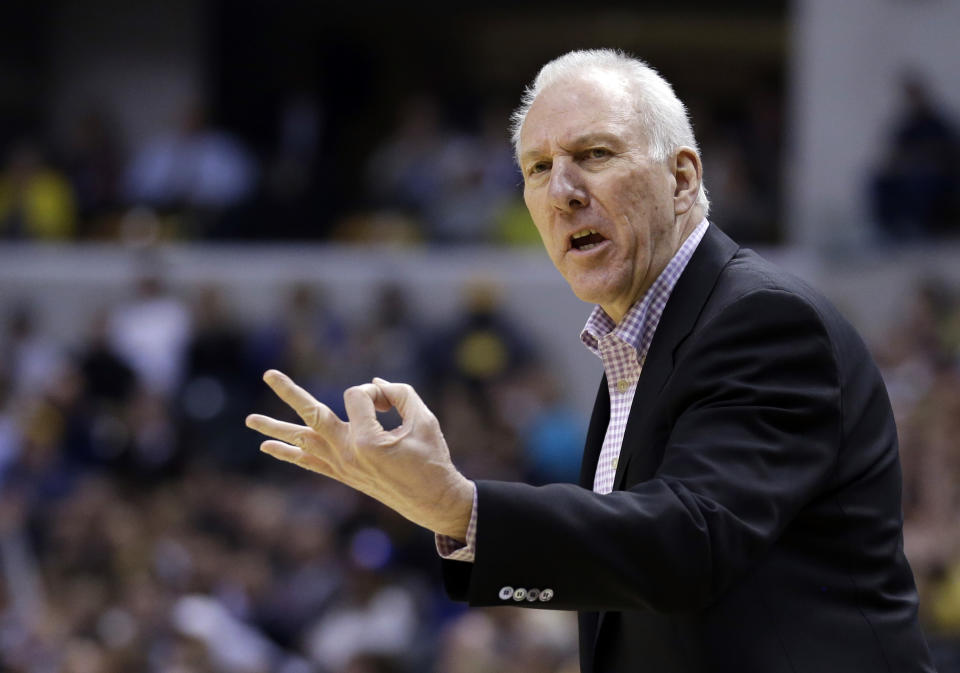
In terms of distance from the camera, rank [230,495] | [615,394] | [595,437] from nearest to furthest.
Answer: [615,394] → [595,437] → [230,495]

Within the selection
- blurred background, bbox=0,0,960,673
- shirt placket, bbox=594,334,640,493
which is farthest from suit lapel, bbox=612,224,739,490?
blurred background, bbox=0,0,960,673

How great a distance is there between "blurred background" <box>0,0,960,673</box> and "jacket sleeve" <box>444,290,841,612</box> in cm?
365

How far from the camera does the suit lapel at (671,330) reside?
7.53ft

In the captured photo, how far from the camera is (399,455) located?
6.40 ft

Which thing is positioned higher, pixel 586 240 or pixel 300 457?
pixel 586 240

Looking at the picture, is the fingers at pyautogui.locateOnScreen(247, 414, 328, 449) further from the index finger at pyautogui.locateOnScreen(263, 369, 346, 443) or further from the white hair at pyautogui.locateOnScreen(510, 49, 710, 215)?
the white hair at pyautogui.locateOnScreen(510, 49, 710, 215)

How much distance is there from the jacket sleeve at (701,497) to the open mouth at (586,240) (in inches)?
14.1

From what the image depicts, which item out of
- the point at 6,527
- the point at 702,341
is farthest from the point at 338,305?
the point at 702,341

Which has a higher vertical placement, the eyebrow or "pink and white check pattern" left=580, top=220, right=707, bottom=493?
the eyebrow

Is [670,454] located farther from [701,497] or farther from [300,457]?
[300,457]

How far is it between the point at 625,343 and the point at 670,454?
0.43m

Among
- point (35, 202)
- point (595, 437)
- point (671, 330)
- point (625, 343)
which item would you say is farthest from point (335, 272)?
point (671, 330)

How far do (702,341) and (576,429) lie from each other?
667 centimetres

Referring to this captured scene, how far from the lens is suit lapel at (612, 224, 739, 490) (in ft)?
7.53
